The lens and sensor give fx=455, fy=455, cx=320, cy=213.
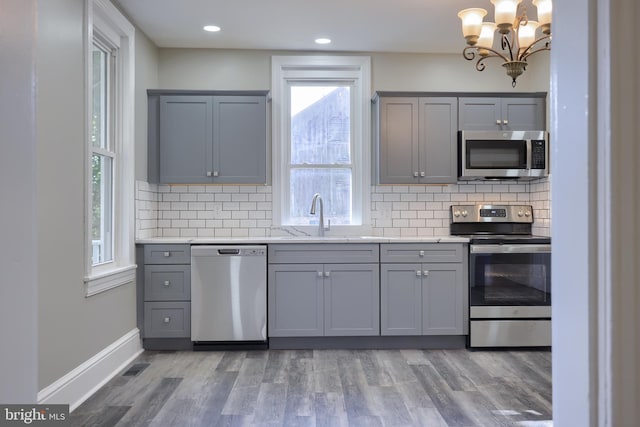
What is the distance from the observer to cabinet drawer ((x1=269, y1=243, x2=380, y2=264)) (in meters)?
3.74

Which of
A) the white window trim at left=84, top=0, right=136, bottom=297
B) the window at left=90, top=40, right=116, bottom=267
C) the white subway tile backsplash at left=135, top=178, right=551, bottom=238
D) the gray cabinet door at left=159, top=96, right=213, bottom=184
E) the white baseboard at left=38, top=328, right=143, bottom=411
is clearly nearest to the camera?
the white baseboard at left=38, top=328, right=143, bottom=411

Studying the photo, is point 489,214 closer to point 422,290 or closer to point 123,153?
point 422,290

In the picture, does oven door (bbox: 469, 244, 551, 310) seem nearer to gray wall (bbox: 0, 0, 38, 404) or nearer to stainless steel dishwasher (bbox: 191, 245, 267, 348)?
stainless steel dishwasher (bbox: 191, 245, 267, 348)

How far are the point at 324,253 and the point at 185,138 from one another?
1.58 metres

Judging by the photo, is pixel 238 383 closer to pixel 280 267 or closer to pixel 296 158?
pixel 280 267

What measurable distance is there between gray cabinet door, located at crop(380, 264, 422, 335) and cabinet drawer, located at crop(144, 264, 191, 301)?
1.60 meters

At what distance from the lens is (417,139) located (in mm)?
4090

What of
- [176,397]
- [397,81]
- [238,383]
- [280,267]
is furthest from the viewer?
[397,81]

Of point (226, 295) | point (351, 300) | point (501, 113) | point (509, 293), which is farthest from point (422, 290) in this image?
point (501, 113)

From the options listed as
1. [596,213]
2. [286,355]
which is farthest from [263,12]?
[596,213]

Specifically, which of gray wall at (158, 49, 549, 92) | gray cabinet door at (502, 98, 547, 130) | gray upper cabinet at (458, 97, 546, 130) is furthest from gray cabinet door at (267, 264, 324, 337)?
gray cabinet door at (502, 98, 547, 130)

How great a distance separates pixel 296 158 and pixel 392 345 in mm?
1929

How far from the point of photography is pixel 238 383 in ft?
9.79

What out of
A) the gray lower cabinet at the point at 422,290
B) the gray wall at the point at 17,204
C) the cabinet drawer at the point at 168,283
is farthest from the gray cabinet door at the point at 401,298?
the gray wall at the point at 17,204
